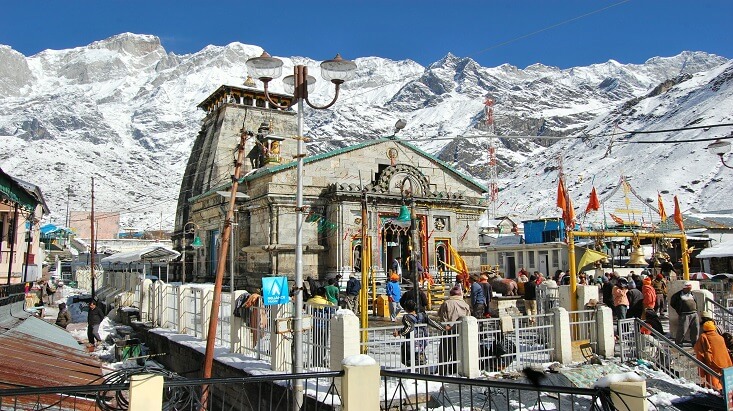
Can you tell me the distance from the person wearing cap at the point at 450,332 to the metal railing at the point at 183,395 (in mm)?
2201

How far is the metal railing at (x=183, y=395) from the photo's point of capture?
496 centimetres

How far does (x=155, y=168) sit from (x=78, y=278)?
10190 cm

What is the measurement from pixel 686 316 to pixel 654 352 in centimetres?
191

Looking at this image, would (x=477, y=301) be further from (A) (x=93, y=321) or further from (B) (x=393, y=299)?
(A) (x=93, y=321)

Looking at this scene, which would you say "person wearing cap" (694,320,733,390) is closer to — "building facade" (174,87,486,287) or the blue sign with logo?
the blue sign with logo

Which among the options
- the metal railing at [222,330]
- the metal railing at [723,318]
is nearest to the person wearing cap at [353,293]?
the metal railing at [222,330]

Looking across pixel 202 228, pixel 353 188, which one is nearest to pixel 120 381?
pixel 353 188

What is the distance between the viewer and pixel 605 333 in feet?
39.8

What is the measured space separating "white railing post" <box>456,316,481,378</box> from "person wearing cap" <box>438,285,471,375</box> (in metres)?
0.14

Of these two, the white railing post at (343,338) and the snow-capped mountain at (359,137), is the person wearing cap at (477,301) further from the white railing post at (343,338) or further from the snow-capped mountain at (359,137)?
the snow-capped mountain at (359,137)

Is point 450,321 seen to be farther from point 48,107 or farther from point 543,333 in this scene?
point 48,107

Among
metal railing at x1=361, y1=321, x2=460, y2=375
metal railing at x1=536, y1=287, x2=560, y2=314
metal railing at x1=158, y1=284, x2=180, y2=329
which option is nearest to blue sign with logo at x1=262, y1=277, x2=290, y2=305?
metal railing at x1=361, y1=321, x2=460, y2=375

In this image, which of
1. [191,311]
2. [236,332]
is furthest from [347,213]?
[236,332]

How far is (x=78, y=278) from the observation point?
157 ft
